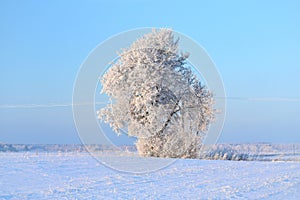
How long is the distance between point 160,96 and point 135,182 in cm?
916

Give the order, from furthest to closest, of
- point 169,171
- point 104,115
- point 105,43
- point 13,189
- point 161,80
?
point 161,80, point 104,115, point 169,171, point 105,43, point 13,189

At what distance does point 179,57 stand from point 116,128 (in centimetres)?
816

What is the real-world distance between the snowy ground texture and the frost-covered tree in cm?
335

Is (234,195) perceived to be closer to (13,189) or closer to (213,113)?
(13,189)

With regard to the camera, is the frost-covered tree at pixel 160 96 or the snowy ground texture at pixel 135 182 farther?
the frost-covered tree at pixel 160 96

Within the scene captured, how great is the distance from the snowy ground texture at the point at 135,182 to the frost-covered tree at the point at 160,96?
3.35 meters

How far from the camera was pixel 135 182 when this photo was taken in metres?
13.5

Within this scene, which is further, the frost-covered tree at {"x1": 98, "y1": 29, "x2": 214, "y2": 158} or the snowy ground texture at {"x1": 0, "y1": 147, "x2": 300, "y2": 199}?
the frost-covered tree at {"x1": 98, "y1": 29, "x2": 214, "y2": 158}

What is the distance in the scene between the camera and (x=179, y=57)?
76.6 ft

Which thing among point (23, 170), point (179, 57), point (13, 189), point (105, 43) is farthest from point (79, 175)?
point (179, 57)

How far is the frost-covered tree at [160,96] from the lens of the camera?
20375 millimetres

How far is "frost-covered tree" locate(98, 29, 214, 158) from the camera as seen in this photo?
20375mm

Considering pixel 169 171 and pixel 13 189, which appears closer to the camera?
pixel 13 189

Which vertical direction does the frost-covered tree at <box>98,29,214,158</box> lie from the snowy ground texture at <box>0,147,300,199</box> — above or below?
above
